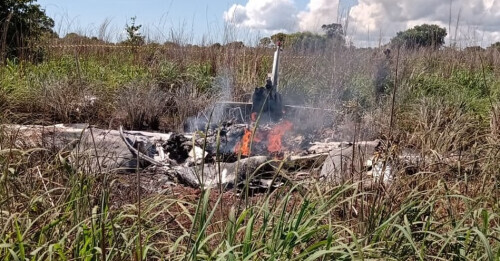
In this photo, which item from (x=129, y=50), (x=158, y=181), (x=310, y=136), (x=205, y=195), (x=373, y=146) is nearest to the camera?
(x=205, y=195)

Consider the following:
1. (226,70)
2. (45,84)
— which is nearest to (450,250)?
(45,84)

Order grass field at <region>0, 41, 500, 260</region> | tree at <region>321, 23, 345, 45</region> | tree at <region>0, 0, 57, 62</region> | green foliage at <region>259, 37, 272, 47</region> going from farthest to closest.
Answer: green foliage at <region>259, 37, 272, 47</region>, tree at <region>0, 0, 57, 62</region>, tree at <region>321, 23, 345, 45</region>, grass field at <region>0, 41, 500, 260</region>

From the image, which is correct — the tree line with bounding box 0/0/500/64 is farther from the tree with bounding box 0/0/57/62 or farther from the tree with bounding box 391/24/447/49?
the tree with bounding box 391/24/447/49

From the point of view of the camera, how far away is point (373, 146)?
196 inches

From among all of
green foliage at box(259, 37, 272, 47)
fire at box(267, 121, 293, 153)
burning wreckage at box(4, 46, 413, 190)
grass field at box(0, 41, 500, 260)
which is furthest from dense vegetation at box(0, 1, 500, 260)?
fire at box(267, 121, 293, 153)

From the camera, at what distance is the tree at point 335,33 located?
8227 millimetres

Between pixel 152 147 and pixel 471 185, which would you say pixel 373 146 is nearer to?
pixel 471 185

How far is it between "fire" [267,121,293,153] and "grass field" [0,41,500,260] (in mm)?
722

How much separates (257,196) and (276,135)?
258cm

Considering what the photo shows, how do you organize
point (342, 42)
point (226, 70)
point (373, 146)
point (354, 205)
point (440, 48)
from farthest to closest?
1. point (440, 48)
2. point (226, 70)
3. point (342, 42)
4. point (373, 146)
5. point (354, 205)

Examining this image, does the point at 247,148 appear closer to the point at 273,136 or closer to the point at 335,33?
the point at 273,136

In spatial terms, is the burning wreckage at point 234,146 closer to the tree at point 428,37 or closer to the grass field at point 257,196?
the grass field at point 257,196

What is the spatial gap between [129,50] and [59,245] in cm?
1039

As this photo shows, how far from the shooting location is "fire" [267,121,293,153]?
5.67 meters
